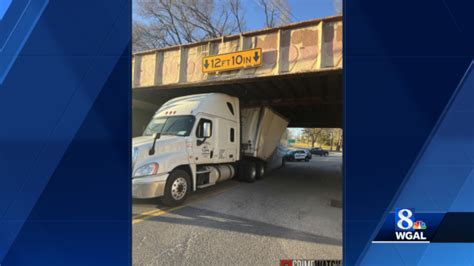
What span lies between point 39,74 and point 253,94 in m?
3.66

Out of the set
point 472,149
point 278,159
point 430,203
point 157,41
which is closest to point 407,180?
point 430,203

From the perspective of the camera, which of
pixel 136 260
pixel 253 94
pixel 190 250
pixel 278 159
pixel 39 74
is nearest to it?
pixel 39 74

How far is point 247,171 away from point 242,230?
343 cm

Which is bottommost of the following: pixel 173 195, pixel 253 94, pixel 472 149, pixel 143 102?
pixel 173 195

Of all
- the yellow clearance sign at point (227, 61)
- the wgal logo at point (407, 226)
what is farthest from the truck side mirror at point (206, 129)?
the wgal logo at point (407, 226)

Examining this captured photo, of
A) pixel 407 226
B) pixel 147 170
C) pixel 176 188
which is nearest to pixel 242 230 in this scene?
pixel 176 188

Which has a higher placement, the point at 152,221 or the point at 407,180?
the point at 407,180

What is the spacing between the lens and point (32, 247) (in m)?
1.84

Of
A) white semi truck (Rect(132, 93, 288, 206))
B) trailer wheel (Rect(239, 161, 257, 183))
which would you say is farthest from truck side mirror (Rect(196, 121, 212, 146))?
trailer wheel (Rect(239, 161, 257, 183))

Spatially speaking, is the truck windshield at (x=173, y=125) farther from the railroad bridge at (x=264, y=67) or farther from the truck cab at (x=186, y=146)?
the railroad bridge at (x=264, y=67)

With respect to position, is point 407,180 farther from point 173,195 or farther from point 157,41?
point 173,195

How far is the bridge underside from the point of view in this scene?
2.69m

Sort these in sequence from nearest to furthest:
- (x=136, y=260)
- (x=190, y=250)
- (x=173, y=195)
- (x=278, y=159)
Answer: (x=136, y=260), (x=190, y=250), (x=173, y=195), (x=278, y=159)

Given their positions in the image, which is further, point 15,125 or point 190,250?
point 190,250
